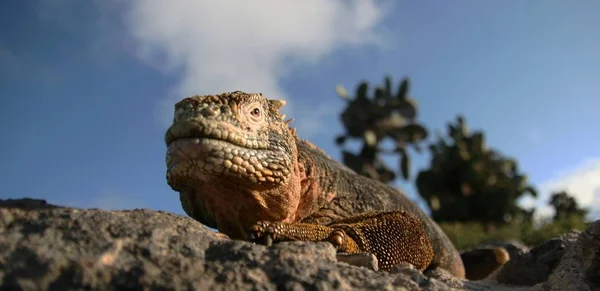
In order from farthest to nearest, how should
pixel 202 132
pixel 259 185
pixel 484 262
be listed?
pixel 484 262, pixel 259 185, pixel 202 132

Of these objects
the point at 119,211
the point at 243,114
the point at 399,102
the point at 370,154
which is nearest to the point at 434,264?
the point at 243,114

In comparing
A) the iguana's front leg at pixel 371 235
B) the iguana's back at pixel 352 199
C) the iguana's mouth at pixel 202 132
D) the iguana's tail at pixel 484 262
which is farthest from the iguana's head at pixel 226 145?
the iguana's tail at pixel 484 262

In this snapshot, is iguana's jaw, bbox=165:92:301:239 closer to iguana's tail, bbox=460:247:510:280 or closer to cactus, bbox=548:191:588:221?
iguana's tail, bbox=460:247:510:280

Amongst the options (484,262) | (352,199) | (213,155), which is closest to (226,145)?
(213,155)

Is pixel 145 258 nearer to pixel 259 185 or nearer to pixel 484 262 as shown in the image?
pixel 259 185

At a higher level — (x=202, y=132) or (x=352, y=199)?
(x=352, y=199)

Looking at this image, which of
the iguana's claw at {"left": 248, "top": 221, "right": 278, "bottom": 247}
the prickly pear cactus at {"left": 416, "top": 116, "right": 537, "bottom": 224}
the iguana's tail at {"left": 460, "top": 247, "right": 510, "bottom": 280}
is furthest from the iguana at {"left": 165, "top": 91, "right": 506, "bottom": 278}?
the prickly pear cactus at {"left": 416, "top": 116, "right": 537, "bottom": 224}
